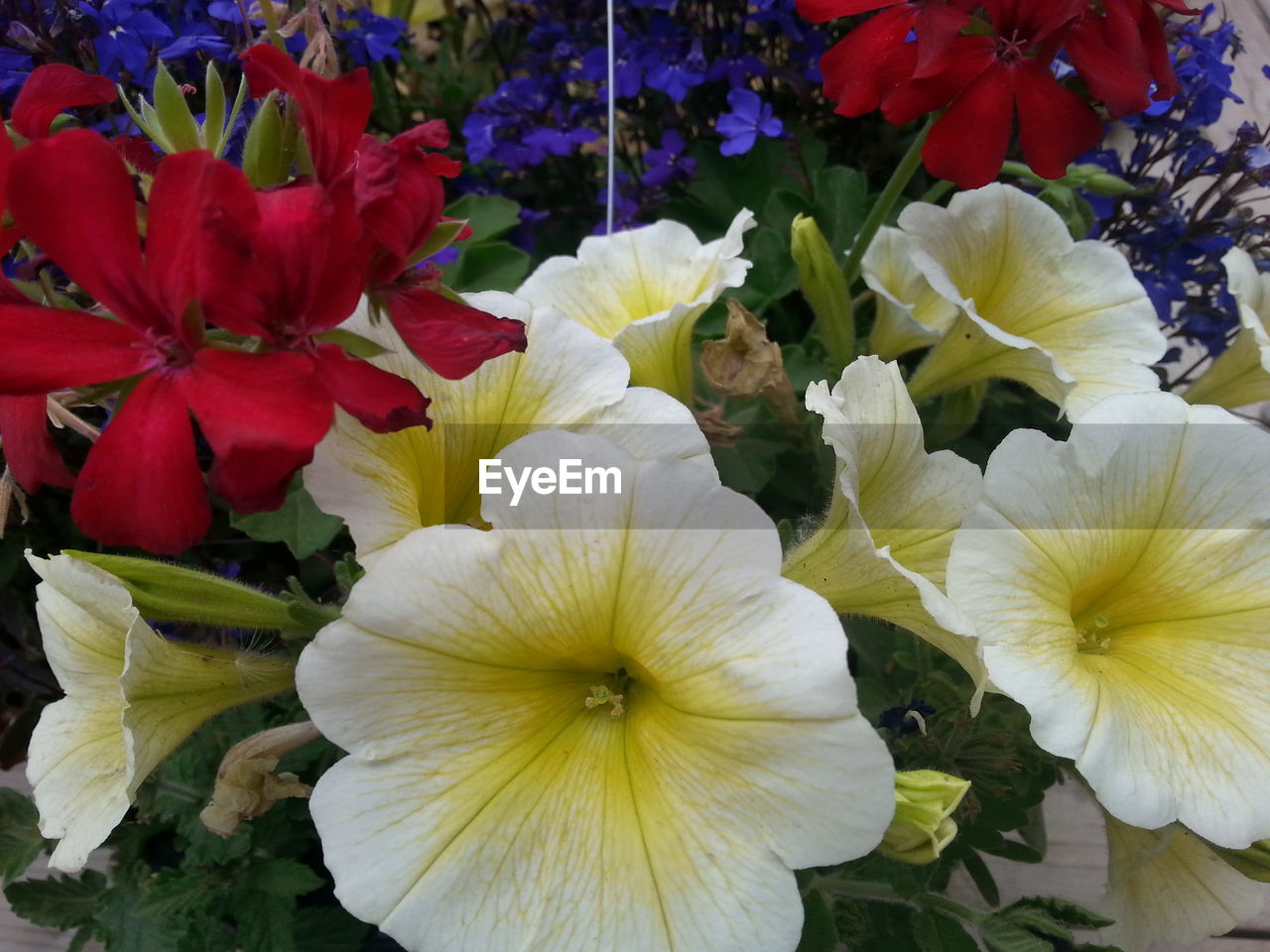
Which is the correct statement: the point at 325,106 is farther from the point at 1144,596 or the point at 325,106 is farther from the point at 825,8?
the point at 1144,596

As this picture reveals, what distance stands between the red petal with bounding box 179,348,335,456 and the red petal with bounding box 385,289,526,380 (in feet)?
0.16

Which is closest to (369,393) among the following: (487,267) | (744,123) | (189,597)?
(189,597)

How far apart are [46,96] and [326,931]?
0.56 m

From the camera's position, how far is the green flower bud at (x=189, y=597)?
0.42 metres

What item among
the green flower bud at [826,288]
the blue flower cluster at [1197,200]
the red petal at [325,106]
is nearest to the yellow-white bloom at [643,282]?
the green flower bud at [826,288]

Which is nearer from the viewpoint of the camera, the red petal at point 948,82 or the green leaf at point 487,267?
the red petal at point 948,82

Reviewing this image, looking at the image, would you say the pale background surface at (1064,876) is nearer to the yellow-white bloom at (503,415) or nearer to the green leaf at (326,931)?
the green leaf at (326,931)

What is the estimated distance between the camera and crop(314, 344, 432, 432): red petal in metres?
0.34

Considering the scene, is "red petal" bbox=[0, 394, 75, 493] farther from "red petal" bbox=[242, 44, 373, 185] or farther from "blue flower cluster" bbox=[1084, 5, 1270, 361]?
"blue flower cluster" bbox=[1084, 5, 1270, 361]

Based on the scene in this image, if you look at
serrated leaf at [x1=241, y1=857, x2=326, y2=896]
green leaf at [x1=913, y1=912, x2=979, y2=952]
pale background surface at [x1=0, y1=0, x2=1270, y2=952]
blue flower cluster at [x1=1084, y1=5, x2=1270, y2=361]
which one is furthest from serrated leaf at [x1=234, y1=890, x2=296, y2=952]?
blue flower cluster at [x1=1084, y1=5, x2=1270, y2=361]

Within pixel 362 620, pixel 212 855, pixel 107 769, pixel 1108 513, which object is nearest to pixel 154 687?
pixel 107 769

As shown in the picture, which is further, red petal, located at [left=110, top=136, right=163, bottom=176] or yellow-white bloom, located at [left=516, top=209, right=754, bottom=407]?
yellow-white bloom, located at [left=516, top=209, right=754, bottom=407]

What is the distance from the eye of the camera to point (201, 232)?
1.07 feet

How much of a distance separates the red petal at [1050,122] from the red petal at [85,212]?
463 millimetres
